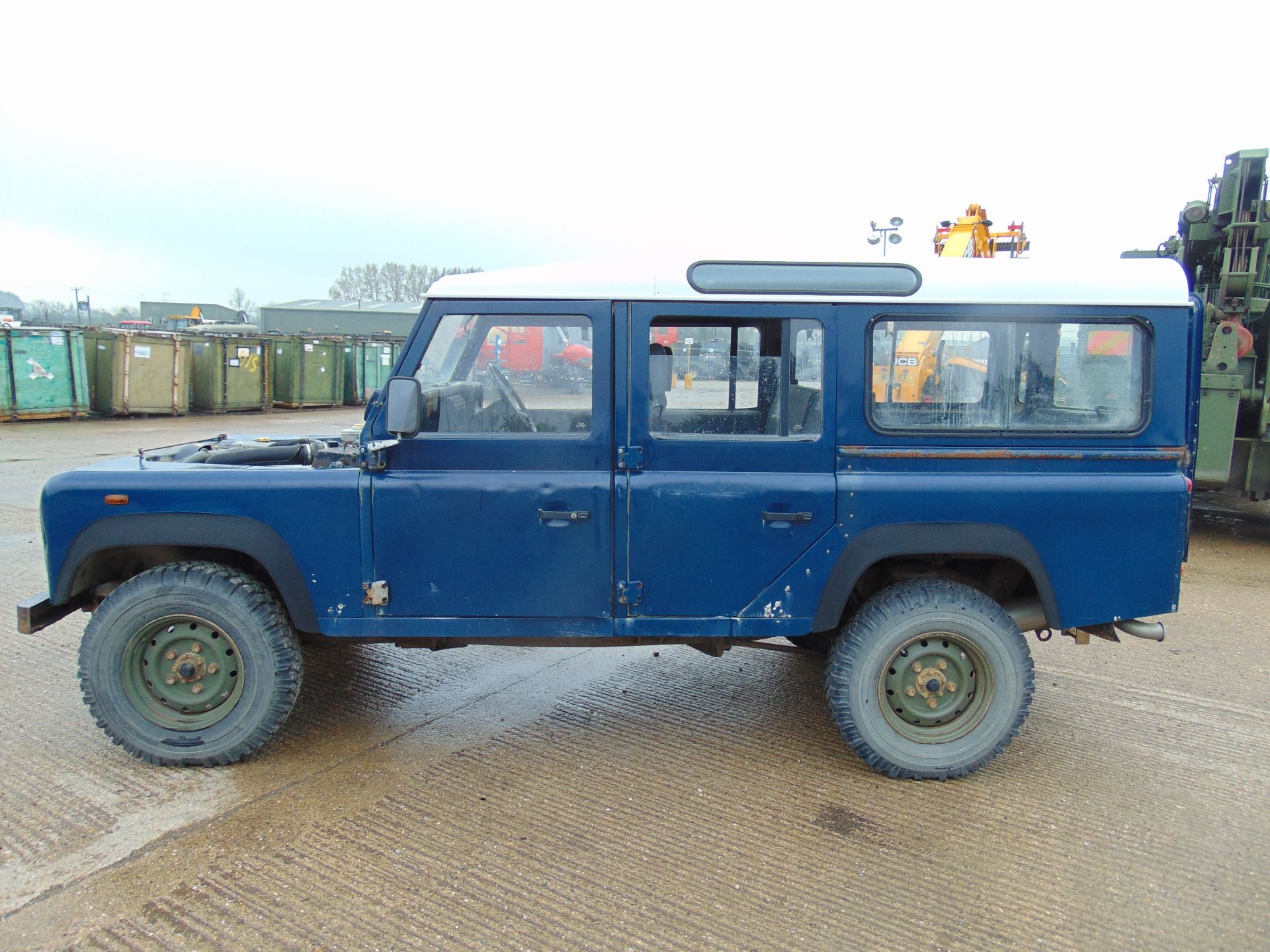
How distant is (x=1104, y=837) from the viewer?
10.7ft

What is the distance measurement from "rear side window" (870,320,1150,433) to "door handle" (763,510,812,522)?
47 cm

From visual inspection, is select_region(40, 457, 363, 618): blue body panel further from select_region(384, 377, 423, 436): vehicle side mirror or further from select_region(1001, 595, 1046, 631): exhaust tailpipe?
select_region(1001, 595, 1046, 631): exhaust tailpipe

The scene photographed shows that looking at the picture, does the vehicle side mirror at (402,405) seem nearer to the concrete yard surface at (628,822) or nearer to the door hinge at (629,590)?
the door hinge at (629,590)

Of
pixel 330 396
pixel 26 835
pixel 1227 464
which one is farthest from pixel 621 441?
pixel 330 396

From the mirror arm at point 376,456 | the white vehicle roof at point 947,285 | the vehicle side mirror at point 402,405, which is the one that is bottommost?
the mirror arm at point 376,456

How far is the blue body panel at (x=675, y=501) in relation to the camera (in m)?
3.45

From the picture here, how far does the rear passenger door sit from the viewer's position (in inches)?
136

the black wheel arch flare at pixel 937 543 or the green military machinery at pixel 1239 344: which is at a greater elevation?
the green military machinery at pixel 1239 344

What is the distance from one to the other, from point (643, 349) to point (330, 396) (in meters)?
21.3

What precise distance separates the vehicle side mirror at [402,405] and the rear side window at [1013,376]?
179cm

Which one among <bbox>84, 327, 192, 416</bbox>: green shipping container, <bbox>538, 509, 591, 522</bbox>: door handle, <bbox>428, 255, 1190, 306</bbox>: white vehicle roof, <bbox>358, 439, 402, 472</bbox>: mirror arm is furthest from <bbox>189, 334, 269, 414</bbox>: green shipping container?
<bbox>538, 509, 591, 522</bbox>: door handle

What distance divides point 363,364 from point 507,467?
22.5 m

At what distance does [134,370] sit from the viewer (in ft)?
59.7

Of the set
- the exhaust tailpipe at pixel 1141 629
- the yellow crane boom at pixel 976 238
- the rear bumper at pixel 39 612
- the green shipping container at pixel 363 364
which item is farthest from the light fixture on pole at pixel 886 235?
the green shipping container at pixel 363 364
